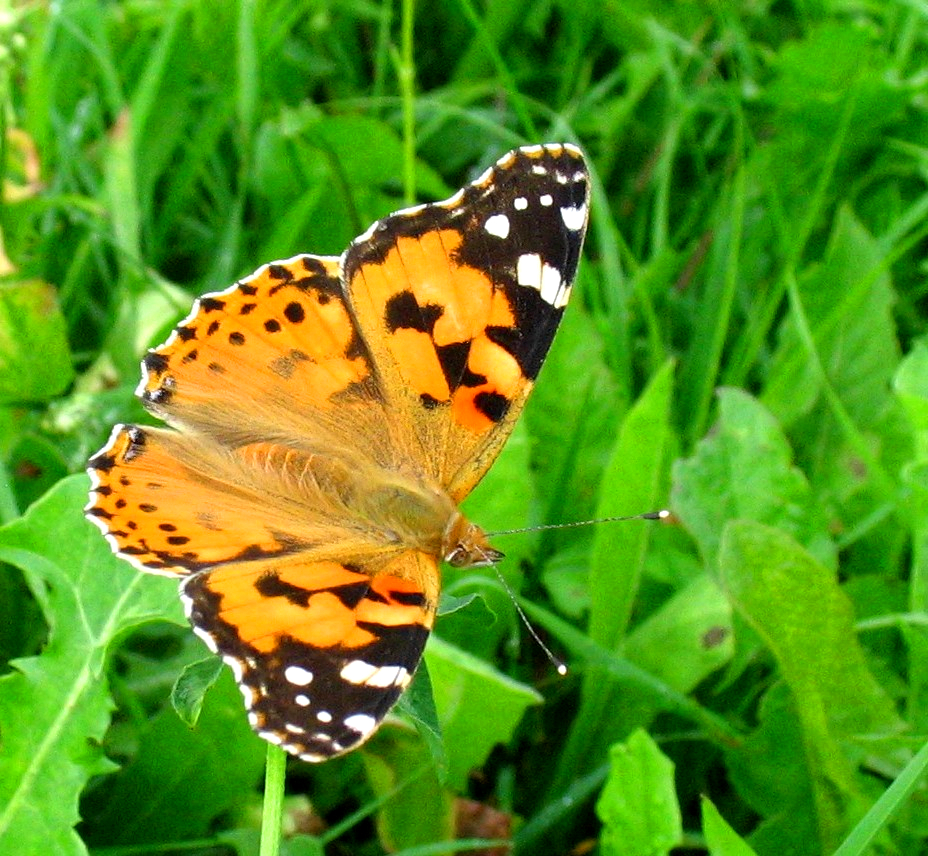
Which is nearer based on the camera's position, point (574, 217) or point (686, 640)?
point (574, 217)

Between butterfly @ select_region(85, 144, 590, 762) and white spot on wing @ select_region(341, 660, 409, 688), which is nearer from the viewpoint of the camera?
white spot on wing @ select_region(341, 660, 409, 688)

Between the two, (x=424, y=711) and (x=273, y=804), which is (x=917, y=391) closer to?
(x=424, y=711)

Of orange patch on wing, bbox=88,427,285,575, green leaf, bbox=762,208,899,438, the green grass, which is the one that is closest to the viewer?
orange patch on wing, bbox=88,427,285,575

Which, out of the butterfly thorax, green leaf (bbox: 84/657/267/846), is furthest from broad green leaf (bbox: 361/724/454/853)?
the butterfly thorax

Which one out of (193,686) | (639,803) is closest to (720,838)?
(639,803)

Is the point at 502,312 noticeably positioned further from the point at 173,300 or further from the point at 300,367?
the point at 173,300

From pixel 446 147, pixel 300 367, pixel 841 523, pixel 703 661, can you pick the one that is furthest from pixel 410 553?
pixel 446 147

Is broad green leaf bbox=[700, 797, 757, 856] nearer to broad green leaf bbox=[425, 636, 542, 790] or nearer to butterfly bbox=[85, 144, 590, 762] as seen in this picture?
broad green leaf bbox=[425, 636, 542, 790]

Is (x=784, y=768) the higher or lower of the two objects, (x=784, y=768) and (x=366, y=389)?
the lower
